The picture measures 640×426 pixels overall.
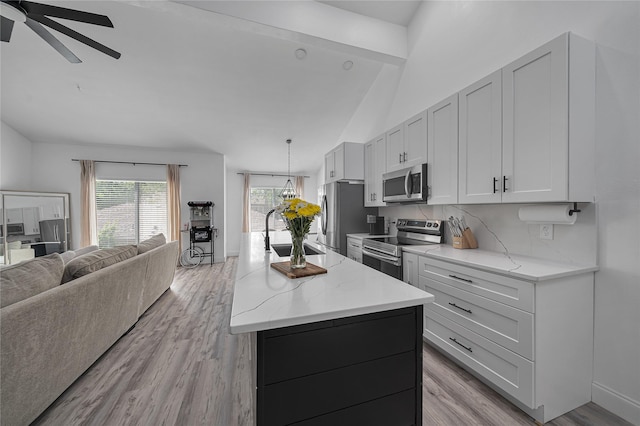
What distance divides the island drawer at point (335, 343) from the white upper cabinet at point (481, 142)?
1.33m

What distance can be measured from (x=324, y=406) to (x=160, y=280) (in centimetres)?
316

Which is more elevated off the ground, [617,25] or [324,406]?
[617,25]

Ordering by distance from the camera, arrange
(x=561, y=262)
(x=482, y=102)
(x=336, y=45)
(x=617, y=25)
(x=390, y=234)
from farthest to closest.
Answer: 1. (x=390, y=234)
2. (x=336, y=45)
3. (x=482, y=102)
4. (x=561, y=262)
5. (x=617, y=25)

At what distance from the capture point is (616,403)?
4.80 feet

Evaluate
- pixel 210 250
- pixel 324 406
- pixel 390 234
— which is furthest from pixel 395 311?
pixel 210 250

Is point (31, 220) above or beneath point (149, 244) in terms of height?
above

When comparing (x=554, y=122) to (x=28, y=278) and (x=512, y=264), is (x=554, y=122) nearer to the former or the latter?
(x=512, y=264)

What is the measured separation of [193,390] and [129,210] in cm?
507

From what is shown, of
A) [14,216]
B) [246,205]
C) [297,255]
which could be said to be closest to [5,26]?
[297,255]

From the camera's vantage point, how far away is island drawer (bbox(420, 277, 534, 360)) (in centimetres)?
142

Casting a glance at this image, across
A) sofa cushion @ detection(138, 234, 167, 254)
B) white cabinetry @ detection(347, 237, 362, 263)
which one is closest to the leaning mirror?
sofa cushion @ detection(138, 234, 167, 254)

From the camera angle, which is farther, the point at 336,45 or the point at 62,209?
the point at 62,209

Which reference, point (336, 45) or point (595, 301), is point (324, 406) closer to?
point (595, 301)

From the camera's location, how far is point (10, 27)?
196 cm
